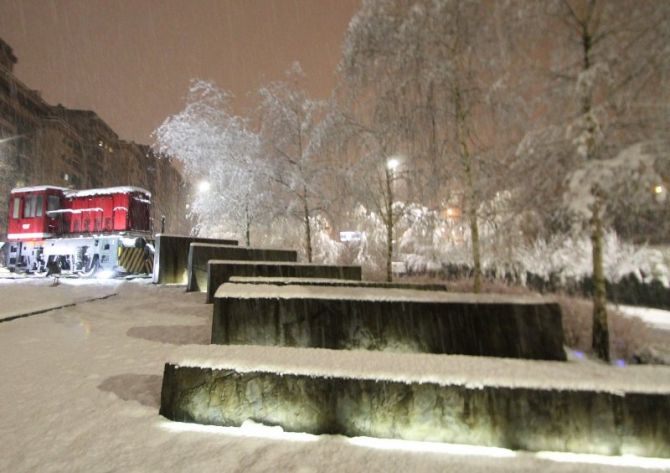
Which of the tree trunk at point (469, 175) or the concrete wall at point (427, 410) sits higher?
the tree trunk at point (469, 175)

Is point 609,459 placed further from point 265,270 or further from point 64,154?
point 64,154

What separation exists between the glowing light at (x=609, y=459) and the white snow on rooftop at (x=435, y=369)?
46 centimetres

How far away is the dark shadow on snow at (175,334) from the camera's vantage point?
5.41m

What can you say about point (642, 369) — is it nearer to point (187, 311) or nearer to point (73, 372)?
point (73, 372)

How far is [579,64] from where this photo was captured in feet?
18.6

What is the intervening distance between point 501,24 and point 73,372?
25.7 ft

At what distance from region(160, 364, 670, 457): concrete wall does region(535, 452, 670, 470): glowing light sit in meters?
0.04

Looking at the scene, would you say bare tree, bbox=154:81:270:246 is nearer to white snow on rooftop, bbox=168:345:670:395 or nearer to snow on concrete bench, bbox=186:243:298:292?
snow on concrete bench, bbox=186:243:298:292

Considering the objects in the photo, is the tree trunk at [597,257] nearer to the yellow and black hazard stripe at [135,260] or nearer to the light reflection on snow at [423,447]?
the light reflection on snow at [423,447]

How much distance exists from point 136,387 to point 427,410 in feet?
9.11

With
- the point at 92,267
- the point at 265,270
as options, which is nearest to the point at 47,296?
the point at 265,270

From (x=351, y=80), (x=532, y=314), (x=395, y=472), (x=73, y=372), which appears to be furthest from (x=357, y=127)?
(x=395, y=472)

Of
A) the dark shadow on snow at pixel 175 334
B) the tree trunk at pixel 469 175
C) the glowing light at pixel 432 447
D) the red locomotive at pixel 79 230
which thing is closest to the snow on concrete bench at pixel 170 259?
the red locomotive at pixel 79 230

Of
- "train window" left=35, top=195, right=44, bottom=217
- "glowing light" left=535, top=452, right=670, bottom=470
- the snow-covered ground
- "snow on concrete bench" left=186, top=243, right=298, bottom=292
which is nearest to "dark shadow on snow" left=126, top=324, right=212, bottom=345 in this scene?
the snow-covered ground
